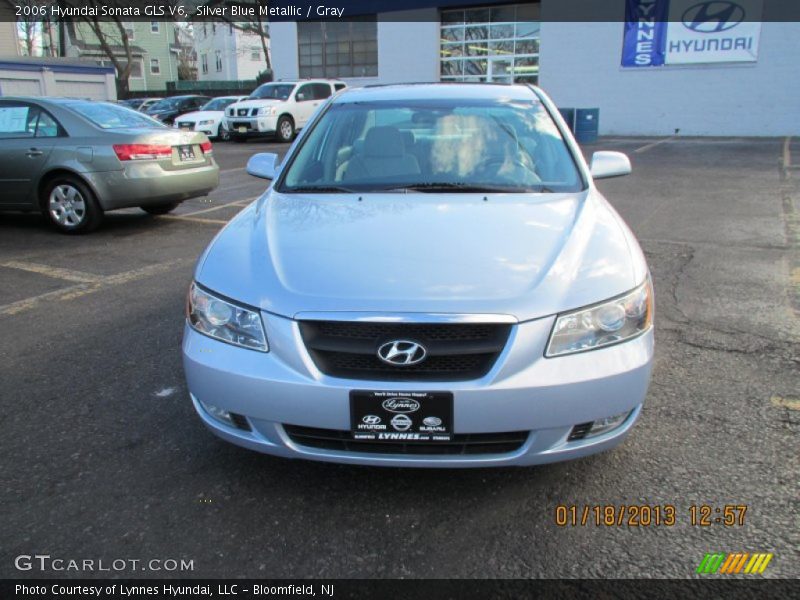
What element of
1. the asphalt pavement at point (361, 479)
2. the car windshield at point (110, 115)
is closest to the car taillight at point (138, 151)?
the car windshield at point (110, 115)

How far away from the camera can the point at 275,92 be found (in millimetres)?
20766

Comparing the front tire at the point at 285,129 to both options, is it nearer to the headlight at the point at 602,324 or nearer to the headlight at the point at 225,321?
the headlight at the point at 225,321

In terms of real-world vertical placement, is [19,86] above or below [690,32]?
below

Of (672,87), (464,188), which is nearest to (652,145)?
(672,87)

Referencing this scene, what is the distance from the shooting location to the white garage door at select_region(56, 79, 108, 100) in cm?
2034

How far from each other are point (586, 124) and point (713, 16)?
17.4 ft

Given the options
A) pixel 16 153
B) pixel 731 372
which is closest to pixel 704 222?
pixel 731 372

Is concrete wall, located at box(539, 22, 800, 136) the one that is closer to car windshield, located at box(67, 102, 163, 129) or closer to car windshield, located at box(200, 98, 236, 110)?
car windshield, located at box(200, 98, 236, 110)

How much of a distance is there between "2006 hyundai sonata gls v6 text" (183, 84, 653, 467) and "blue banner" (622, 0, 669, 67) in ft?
66.9

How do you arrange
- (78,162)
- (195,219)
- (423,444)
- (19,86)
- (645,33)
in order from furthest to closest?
(645,33)
(19,86)
(195,219)
(78,162)
(423,444)

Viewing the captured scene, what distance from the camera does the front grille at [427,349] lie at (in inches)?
89.7

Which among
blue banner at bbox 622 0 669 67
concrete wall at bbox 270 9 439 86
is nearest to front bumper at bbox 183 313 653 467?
blue banner at bbox 622 0 669 67

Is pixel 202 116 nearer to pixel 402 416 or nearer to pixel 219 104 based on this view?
Answer: pixel 219 104

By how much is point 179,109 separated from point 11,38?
24.2 ft
